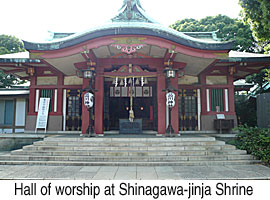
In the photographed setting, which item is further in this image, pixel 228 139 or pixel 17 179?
pixel 228 139

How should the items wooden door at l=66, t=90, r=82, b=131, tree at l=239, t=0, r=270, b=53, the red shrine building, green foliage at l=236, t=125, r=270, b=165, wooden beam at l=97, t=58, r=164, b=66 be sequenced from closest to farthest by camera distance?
1. green foliage at l=236, t=125, r=270, b=165
2. tree at l=239, t=0, r=270, b=53
3. the red shrine building
4. wooden beam at l=97, t=58, r=164, b=66
5. wooden door at l=66, t=90, r=82, b=131

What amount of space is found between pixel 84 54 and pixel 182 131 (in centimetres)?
730

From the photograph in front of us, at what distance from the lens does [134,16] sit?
405 inches

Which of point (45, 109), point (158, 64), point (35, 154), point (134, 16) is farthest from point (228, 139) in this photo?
point (45, 109)

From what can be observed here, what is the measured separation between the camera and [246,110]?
15.9 m

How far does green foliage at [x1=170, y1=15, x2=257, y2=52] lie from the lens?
17656 millimetres

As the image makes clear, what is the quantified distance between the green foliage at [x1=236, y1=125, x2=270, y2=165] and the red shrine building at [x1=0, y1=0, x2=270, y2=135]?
9.65 ft

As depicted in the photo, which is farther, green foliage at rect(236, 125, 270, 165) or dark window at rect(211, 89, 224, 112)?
dark window at rect(211, 89, 224, 112)

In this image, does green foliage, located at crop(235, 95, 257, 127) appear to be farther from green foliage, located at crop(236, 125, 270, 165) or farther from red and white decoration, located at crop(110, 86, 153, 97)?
red and white decoration, located at crop(110, 86, 153, 97)

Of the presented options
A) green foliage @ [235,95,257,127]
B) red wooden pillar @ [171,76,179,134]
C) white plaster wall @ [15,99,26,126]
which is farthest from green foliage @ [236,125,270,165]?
white plaster wall @ [15,99,26,126]

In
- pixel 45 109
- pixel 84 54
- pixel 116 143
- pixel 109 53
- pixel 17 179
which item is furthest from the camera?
pixel 45 109

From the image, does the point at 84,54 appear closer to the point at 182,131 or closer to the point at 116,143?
the point at 116,143

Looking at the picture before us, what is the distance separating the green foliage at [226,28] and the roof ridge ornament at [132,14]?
30.7 ft

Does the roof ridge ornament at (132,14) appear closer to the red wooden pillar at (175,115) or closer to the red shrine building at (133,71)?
the red shrine building at (133,71)
